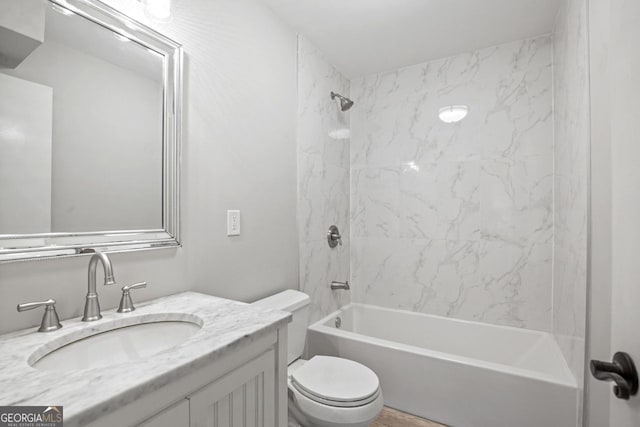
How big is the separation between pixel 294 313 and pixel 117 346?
2.89 ft

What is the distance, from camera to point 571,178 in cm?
159

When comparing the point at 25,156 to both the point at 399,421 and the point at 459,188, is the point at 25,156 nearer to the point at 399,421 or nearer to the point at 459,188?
the point at 399,421

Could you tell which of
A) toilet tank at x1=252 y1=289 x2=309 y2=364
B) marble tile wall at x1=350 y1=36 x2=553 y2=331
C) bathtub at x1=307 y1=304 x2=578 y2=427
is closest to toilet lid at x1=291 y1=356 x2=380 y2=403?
toilet tank at x1=252 y1=289 x2=309 y2=364

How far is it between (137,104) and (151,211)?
42 cm

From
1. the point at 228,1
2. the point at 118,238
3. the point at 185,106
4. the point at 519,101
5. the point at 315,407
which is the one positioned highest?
the point at 228,1

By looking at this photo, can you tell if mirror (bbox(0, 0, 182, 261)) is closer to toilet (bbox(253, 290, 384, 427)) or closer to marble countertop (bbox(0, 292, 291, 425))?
marble countertop (bbox(0, 292, 291, 425))

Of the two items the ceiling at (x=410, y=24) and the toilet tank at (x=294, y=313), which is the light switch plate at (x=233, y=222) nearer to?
the toilet tank at (x=294, y=313)

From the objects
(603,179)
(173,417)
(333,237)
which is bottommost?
(173,417)

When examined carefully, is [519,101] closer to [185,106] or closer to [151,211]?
[185,106]

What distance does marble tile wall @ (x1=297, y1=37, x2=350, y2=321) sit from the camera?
7.04 feet

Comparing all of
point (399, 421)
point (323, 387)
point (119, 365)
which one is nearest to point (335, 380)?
point (323, 387)

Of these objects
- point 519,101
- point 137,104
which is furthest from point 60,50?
point 519,101

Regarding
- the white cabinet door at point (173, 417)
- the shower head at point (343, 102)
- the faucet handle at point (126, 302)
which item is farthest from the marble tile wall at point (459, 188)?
the white cabinet door at point (173, 417)

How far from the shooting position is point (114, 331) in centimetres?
96
